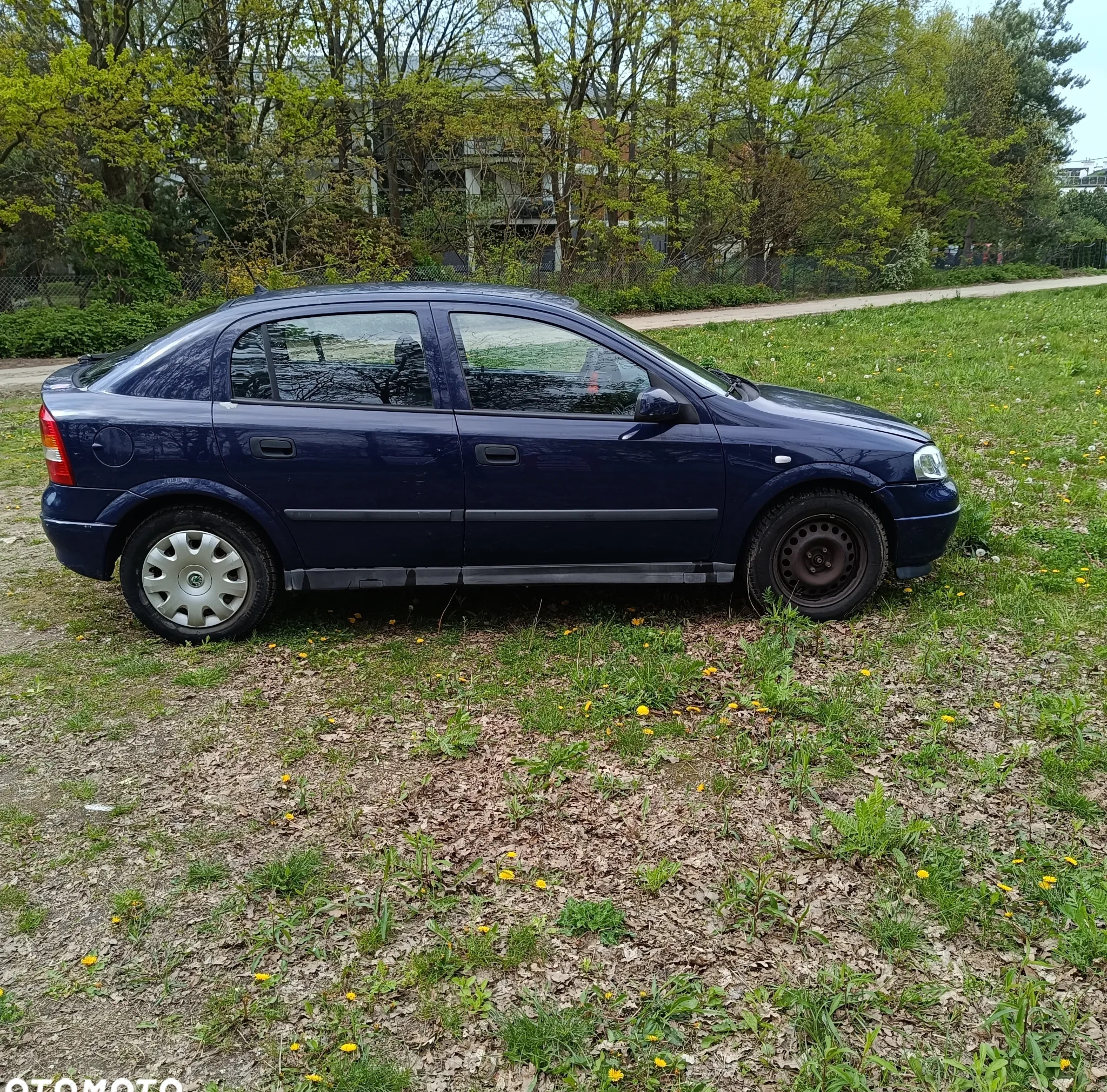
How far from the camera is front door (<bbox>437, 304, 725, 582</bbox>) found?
4.41m

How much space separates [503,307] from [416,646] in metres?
1.78

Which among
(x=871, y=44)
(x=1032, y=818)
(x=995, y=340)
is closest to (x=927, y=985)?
(x=1032, y=818)

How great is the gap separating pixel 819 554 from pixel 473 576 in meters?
1.83

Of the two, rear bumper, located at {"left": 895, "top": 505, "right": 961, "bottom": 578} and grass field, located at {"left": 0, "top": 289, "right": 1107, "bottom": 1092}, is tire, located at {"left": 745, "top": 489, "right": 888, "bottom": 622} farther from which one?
grass field, located at {"left": 0, "top": 289, "right": 1107, "bottom": 1092}

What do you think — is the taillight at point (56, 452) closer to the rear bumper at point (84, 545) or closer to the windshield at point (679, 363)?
the rear bumper at point (84, 545)

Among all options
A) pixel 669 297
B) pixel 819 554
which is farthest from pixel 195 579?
pixel 669 297

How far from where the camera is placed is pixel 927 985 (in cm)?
254

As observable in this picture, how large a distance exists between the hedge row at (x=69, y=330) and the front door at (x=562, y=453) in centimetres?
1539

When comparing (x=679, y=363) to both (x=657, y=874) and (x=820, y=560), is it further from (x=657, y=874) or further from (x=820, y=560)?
(x=657, y=874)

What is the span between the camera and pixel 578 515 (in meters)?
4.48

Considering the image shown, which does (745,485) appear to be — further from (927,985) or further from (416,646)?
(927,985)

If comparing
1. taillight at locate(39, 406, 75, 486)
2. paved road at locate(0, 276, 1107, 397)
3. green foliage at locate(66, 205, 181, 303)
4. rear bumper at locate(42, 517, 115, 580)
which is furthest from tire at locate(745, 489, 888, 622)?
green foliage at locate(66, 205, 181, 303)

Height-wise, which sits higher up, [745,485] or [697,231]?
[697,231]

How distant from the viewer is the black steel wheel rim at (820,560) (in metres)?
4.70
